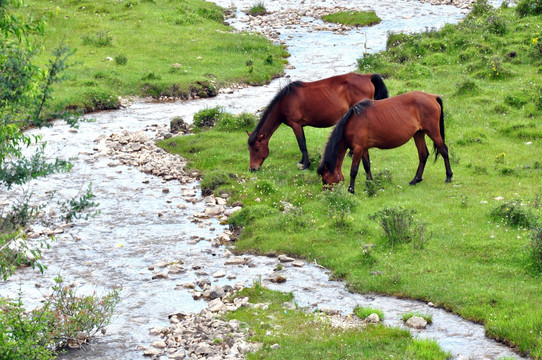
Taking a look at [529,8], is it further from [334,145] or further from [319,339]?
[319,339]

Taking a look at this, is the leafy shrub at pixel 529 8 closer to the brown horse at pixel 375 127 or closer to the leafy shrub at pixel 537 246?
the brown horse at pixel 375 127

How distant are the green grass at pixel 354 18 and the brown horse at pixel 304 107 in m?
24.6

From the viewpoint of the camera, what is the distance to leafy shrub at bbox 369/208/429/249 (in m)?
14.3

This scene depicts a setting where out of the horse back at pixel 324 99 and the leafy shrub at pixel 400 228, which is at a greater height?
the horse back at pixel 324 99

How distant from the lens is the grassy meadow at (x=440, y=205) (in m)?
12.6

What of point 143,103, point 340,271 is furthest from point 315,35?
point 340,271

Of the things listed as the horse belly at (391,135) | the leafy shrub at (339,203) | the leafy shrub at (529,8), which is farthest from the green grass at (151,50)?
the leafy shrub at (339,203)

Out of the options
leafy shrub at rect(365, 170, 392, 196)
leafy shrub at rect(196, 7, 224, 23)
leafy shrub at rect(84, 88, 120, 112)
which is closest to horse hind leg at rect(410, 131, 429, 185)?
leafy shrub at rect(365, 170, 392, 196)

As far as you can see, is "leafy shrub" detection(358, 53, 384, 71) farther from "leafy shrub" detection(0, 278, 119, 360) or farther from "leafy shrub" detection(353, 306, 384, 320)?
"leafy shrub" detection(0, 278, 119, 360)

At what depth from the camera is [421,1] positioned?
50.2 m

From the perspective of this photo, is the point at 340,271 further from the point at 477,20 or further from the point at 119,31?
the point at 119,31

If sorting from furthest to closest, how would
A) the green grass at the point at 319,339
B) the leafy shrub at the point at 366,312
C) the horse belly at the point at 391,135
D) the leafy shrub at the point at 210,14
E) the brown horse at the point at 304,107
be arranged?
the leafy shrub at the point at 210,14 < the brown horse at the point at 304,107 < the horse belly at the point at 391,135 < the leafy shrub at the point at 366,312 < the green grass at the point at 319,339

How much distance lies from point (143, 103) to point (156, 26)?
12.3 meters

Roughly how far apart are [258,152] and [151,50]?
58.9 ft
